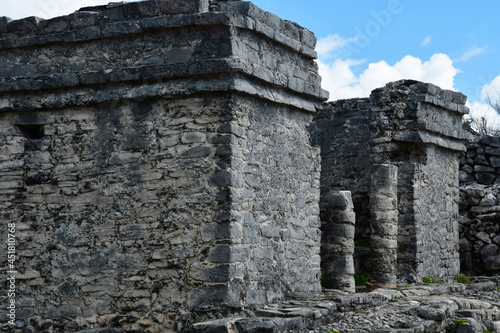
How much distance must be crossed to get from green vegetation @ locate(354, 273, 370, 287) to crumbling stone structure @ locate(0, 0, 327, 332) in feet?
9.07

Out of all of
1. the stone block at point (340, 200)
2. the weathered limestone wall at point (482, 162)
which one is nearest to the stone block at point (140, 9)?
the stone block at point (340, 200)

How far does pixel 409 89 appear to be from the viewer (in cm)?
1184

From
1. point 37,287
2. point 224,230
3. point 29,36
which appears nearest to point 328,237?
point 224,230

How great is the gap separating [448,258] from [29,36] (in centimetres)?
780

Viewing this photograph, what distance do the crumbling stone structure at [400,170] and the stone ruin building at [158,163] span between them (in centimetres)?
224

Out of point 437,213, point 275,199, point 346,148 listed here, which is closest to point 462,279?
point 437,213

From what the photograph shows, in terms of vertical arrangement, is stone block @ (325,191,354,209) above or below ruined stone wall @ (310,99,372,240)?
below

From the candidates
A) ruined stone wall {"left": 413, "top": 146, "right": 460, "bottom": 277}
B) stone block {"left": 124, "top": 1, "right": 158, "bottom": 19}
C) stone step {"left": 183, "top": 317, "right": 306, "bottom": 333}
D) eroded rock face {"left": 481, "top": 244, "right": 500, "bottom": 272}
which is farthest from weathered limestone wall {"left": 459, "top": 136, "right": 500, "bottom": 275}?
stone block {"left": 124, "top": 1, "right": 158, "bottom": 19}

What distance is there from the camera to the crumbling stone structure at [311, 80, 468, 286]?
1085 cm

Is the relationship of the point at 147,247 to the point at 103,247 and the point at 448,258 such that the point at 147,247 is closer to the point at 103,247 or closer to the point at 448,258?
the point at 103,247

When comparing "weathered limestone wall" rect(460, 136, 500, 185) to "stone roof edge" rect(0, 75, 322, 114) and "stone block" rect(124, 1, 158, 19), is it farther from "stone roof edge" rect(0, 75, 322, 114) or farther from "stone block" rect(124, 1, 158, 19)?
"stone block" rect(124, 1, 158, 19)

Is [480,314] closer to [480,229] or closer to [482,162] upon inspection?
[480,229]

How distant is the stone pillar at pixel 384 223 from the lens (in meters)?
10.6

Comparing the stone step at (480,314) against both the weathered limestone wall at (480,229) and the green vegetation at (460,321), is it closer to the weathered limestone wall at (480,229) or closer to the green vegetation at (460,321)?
the green vegetation at (460,321)
